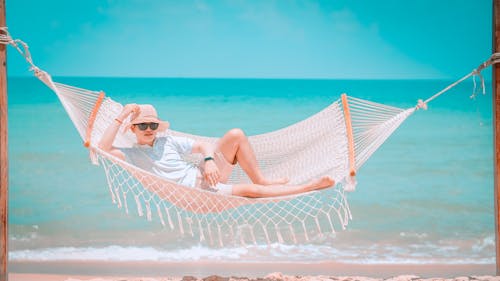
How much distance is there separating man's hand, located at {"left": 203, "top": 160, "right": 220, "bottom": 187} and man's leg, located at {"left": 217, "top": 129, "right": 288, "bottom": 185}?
15 cm

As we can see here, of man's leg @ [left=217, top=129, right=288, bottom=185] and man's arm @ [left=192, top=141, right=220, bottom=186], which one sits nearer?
man's arm @ [left=192, top=141, right=220, bottom=186]

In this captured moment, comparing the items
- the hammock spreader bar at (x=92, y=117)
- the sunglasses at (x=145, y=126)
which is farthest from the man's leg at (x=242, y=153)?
the hammock spreader bar at (x=92, y=117)

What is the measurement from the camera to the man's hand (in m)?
2.75

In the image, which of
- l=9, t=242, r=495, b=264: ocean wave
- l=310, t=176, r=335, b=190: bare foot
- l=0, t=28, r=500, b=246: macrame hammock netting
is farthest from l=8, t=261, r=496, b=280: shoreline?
l=310, t=176, r=335, b=190: bare foot

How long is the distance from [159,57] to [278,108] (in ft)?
8.30

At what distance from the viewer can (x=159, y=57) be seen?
501 inches

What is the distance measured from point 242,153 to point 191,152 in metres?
0.22

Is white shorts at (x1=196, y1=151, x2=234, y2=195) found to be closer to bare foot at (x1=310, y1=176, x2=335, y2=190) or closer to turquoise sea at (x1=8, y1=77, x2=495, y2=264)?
bare foot at (x1=310, y1=176, x2=335, y2=190)

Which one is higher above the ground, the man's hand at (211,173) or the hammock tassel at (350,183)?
the man's hand at (211,173)

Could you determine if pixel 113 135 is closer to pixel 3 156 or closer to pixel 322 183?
pixel 3 156

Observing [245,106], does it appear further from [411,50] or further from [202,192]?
[202,192]

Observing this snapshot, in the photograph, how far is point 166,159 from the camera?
2.90 metres

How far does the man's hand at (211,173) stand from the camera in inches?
108

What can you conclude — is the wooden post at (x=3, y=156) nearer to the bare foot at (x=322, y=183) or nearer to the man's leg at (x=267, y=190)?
the man's leg at (x=267, y=190)
